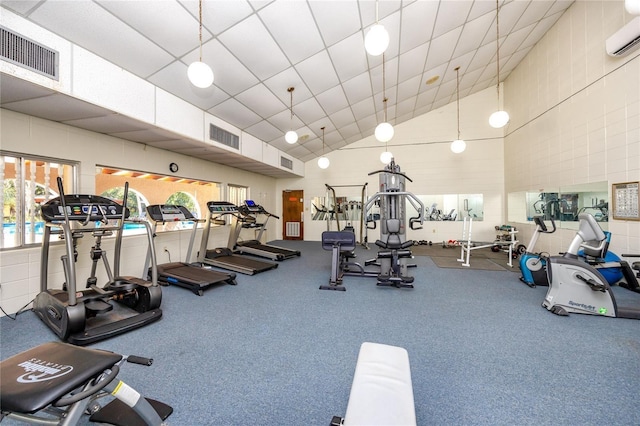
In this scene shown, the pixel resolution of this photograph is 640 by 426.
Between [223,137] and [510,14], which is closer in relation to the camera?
[510,14]

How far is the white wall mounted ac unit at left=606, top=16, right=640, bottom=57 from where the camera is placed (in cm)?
335

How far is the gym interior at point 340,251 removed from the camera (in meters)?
1.75

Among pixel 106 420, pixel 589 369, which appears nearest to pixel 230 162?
pixel 106 420

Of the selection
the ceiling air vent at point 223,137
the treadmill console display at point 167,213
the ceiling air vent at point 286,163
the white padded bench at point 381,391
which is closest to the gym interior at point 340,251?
the white padded bench at point 381,391

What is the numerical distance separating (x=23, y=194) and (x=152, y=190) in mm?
2368

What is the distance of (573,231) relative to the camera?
4.75 meters

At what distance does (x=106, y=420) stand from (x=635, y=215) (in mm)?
6307

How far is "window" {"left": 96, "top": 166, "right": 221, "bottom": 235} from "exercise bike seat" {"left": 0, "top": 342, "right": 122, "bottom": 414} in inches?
157

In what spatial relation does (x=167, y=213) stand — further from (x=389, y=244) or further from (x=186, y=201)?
(x=389, y=244)

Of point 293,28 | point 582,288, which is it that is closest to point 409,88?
point 293,28

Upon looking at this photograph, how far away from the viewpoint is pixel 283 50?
371 centimetres

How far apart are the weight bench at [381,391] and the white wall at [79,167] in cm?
419

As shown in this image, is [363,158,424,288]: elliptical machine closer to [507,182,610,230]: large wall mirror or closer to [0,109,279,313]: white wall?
[507,182,610,230]: large wall mirror

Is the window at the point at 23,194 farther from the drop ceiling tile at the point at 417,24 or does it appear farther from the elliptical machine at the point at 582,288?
the elliptical machine at the point at 582,288
